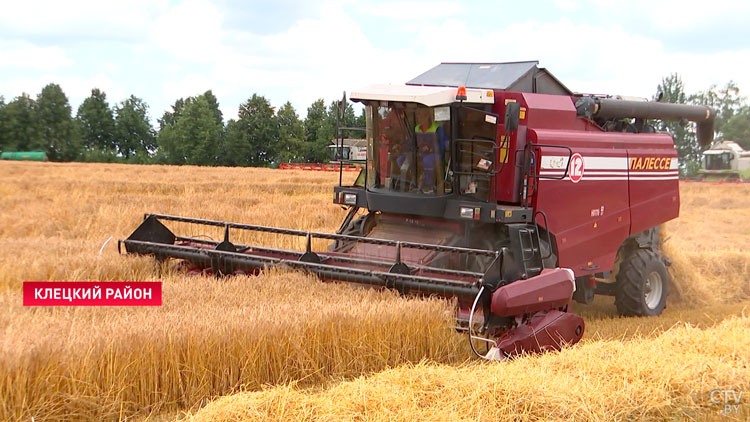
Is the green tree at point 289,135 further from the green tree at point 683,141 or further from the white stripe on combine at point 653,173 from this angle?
the white stripe on combine at point 653,173

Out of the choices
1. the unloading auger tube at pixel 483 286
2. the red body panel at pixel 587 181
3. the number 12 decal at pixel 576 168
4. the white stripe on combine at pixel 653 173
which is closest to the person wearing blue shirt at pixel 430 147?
the red body panel at pixel 587 181

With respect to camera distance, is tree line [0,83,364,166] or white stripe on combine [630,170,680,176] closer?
white stripe on combine [630,170,680,176]

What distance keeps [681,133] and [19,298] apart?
51733 millimetres

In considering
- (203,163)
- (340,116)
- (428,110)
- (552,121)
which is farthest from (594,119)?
(203,163)

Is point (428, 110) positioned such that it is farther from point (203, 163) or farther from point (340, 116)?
point (203, 163)

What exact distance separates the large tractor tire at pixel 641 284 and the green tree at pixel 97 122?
249 ft

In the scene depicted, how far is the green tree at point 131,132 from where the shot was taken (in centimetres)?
7888

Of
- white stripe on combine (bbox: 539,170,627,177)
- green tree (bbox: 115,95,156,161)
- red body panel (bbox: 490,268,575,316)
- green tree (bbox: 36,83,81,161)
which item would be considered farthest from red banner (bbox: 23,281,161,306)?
green tree (bbox: 115,95,156,161)

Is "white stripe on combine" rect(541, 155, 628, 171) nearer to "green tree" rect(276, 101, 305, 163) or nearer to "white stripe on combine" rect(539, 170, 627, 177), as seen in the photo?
"white stripe on combine" rect(539, 170, 627, 177)

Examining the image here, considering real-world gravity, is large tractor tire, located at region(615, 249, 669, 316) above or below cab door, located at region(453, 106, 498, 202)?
below

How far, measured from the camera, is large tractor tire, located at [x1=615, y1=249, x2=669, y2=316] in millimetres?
8164

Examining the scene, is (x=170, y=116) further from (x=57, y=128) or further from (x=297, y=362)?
(x=297, y=362)

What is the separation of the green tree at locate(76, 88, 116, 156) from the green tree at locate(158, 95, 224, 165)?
10.5 m

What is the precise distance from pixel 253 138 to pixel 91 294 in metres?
60.2
